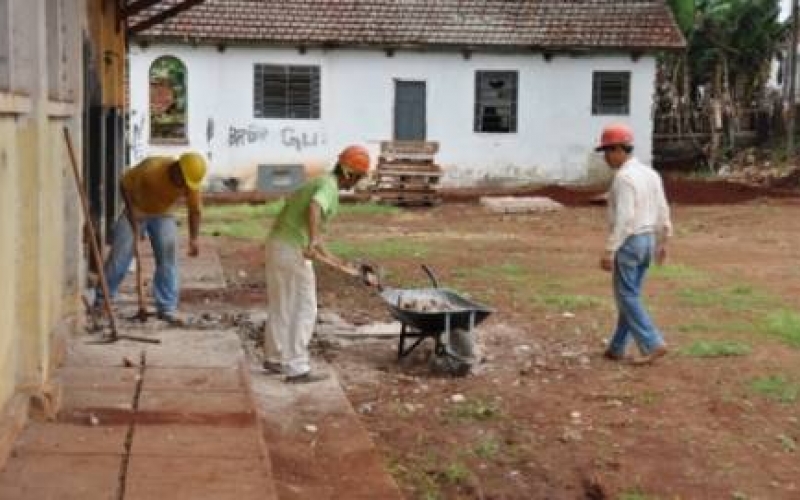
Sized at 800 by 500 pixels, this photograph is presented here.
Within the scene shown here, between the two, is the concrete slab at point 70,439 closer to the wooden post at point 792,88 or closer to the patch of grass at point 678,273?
the patch of grass at point 678,273

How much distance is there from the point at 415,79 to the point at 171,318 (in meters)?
21.4

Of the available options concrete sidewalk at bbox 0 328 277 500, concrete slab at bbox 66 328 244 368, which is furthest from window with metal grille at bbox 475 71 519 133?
concrete sidewalk at bbox 0 328 277 500

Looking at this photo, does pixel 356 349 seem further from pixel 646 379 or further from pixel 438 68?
pixel 438 68

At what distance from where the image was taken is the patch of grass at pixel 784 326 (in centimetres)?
1107

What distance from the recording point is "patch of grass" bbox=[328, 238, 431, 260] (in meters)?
17.6

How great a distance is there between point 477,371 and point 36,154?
420cm

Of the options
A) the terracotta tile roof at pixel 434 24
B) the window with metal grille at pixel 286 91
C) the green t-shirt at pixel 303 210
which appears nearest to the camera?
the green t-shirt at pixel 303 210

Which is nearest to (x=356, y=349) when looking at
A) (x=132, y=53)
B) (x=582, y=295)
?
Result: (x=582, y=295)

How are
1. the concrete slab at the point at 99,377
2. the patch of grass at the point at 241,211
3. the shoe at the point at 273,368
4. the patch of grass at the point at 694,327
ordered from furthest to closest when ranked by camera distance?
the patch of grass at the point at 241,211, the patch of grass at the point at 694,327, the shoe at the point at 273,368, the concrete slab at the point at 99,377

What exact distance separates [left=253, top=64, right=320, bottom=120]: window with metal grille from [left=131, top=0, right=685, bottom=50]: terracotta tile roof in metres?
0.73

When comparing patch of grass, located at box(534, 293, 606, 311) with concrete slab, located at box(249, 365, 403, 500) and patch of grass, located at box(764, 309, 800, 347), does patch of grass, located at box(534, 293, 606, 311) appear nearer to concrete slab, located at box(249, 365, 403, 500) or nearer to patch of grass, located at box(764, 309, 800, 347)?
patch of grass, located at box(764, 309, 800, 347)

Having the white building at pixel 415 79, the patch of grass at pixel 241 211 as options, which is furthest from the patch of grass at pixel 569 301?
the white building at pixel 415 79

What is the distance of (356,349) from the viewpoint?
35.0 feet

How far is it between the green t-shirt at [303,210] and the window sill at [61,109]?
1587 millimetres
